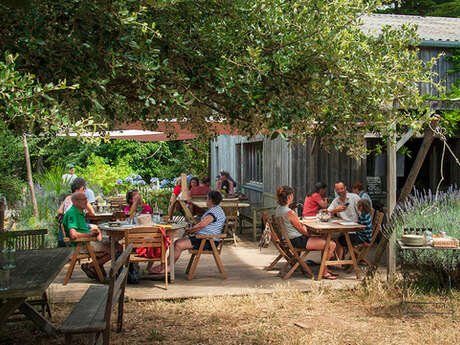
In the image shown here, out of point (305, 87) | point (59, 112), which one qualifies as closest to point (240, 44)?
point (305, 87)

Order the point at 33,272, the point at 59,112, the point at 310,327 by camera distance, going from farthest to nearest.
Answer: the point at 310,327 → the point at 33,272 → the point at 59,112

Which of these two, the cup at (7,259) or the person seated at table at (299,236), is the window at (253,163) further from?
the cup at (7,259)

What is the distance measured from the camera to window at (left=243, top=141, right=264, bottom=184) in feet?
45.8

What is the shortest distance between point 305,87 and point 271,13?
0.66 metres

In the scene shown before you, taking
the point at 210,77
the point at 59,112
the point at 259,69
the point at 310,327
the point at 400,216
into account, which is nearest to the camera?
the point at 59,112

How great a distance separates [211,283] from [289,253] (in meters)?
1.32

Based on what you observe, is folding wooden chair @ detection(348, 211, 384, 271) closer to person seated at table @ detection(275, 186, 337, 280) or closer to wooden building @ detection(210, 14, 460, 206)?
person seated at table @ detection(275, 186, 337, 280)

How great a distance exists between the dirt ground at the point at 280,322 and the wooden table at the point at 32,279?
1.27ft

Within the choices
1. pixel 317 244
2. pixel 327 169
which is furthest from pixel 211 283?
pixel 327 169

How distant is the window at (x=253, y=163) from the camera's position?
13969 mm

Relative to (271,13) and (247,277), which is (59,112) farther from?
(247,277)

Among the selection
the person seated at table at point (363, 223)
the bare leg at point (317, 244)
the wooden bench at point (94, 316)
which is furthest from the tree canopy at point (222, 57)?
the person seated at table at point (363, 223)

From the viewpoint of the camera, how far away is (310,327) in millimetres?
4906

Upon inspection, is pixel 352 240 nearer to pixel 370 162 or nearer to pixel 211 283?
pixel 211 283
